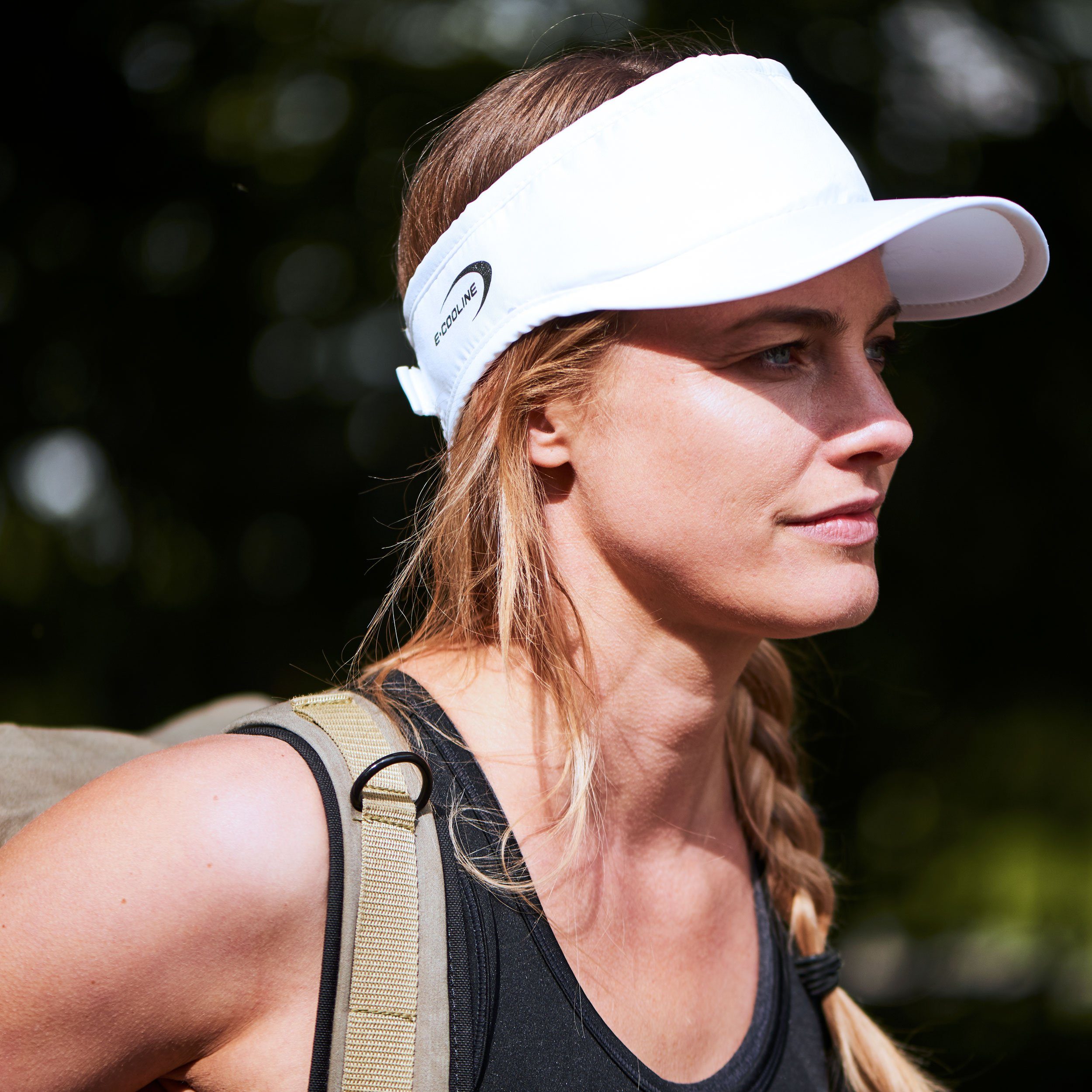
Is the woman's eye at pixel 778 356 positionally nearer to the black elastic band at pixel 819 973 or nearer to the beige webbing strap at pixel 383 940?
the beige webbing strap at pixel 383 940

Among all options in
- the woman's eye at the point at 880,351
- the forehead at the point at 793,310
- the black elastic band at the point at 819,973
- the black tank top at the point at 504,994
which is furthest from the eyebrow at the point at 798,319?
the black elastic band at the point at 819,973

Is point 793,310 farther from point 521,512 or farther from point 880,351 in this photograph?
point 521,512

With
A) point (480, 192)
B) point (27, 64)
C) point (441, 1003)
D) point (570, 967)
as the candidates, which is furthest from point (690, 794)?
point (27, 64)

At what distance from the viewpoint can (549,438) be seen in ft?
5.40

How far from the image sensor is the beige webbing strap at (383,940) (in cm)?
123

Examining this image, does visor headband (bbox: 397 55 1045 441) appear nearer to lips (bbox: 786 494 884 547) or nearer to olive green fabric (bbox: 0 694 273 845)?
lips (bbox: 786 494 884 547)

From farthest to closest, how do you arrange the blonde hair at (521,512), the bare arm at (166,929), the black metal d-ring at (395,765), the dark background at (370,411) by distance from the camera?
1. the dark background at (370,411)
2. the blonde hair at (521,512)
3. the black metal d-ring at (395,765)
4. the bare arm at (166,929)

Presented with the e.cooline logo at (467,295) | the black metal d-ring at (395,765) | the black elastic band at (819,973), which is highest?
the e.cooline logo at (467,295)

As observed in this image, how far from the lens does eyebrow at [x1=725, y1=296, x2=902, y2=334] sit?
1.48m

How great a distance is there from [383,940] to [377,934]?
1 cm

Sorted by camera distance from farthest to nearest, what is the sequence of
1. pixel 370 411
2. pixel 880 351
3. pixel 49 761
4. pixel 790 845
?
pixel 370 411 < pixel 790 845 < pixel 880 351 < pixel 49 761

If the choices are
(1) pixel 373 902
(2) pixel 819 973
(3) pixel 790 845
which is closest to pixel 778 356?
(1) pixel 373 902

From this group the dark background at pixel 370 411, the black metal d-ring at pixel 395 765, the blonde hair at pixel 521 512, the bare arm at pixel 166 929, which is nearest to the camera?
the bare arm at pixel 166 929

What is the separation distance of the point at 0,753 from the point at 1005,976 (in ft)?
11.5
